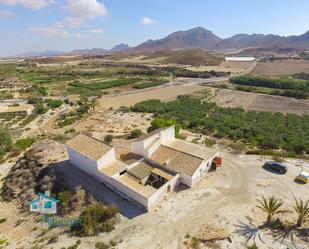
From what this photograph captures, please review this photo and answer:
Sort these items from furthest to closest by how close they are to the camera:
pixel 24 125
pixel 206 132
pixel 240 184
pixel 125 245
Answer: pixel 24 125 → pixel 206 132 → pixel 240 184 → pixel 125 245

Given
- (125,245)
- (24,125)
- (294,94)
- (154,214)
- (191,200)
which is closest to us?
(125,245)

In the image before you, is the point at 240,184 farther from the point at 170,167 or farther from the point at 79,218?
the point at 79,218

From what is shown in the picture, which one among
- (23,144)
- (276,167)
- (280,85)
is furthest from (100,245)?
(280,85)

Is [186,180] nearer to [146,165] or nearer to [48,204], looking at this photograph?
[146,165]

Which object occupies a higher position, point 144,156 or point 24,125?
point 144,156

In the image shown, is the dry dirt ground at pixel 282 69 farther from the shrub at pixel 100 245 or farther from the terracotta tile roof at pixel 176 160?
the shrub at pixel 100 245

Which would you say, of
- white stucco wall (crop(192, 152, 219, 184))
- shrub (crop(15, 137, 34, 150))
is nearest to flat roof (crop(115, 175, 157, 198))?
white stucco wall (crop(192, 152, 219, 184))

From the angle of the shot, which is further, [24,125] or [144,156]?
[24,125]

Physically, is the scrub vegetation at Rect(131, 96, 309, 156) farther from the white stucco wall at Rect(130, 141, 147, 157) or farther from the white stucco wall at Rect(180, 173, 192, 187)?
the white stucco wall at Rect(130, 141, 147, 157)

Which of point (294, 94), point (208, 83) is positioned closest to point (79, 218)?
point (294, 94)
